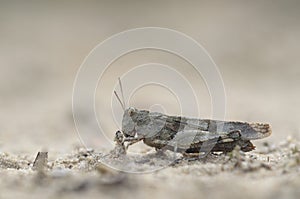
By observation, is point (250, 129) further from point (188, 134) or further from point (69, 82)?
point (69, 82)

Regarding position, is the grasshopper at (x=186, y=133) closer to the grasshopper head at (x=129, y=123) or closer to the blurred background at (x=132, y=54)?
the grasshopper head at (x=129, y=123)

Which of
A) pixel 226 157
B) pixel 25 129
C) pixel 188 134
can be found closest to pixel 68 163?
pixel 188 134

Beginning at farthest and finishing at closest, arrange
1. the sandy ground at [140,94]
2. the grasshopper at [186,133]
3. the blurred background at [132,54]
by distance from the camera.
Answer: the blurred background at [132,54] < the grasshopper at [186,133] < the sandy ground at [140,94]

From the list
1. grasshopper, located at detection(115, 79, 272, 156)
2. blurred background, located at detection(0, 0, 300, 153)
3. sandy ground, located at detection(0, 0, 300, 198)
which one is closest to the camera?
sandy ground, located at detection(0, 0, 300, 198)

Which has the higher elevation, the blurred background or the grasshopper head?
the blurred background

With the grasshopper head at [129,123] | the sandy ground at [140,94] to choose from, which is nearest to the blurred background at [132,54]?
the sandy ground at [140,94]

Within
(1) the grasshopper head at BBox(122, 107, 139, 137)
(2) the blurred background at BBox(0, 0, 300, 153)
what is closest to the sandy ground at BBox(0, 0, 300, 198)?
(2) the blurred background at BBox(0, 0, 300, 153)

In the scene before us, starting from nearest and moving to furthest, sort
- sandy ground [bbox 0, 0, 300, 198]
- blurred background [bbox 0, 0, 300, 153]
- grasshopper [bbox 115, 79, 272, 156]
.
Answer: sandy ground [bbox 0, 0, 300, 198], grasshopper [bbox 115, 79, 272, 156], blurred background [bbox 0, 0, 300, 153]

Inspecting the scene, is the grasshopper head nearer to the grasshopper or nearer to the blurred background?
the grasshopper
